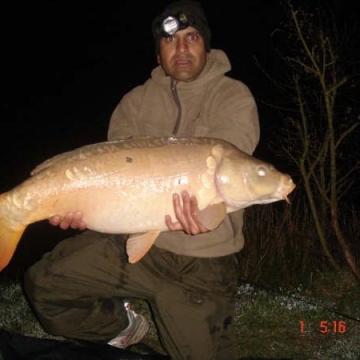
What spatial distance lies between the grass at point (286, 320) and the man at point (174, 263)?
16.9 inches

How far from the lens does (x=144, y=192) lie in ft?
8.39

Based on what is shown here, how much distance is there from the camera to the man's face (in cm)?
317

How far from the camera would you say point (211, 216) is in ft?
8.34

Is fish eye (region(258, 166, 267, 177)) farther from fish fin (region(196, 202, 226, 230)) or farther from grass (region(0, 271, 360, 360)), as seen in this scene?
grass (region(0, 271, 360, 360))

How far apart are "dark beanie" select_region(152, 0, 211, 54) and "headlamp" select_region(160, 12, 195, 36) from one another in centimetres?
2

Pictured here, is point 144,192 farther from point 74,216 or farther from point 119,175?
point 74,216

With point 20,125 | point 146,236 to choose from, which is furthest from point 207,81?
point 20,125

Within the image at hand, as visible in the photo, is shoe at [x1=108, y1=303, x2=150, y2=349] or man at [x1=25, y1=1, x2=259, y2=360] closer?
man at [x1=25, y1=1, x2=259, y2=360]

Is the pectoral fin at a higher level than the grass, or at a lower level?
higher

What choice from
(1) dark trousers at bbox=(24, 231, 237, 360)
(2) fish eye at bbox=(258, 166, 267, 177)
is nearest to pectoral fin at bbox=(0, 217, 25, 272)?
(1) dark trousers at bbox=(24, 231, 237, 360)

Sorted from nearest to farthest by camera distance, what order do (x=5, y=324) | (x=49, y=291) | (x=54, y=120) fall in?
1. (x=49, y=291)
2. (x=5, y=324)
3. (x=54, y=120)

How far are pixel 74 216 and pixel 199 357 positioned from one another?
1068mm

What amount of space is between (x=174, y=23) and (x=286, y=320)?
218cm

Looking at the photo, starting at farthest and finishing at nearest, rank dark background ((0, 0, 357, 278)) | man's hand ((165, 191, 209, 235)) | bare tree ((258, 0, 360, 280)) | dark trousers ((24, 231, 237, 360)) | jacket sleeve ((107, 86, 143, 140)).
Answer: dark background ((0, 0, 357, 278)) < bare tree ((258, 0, 360, 280)) < jacket sleeve ((107, 86, 143, 140)) < dark trousers ((24, 231, 237, 360)) < man's hand ((165, 191, 209, 235))
